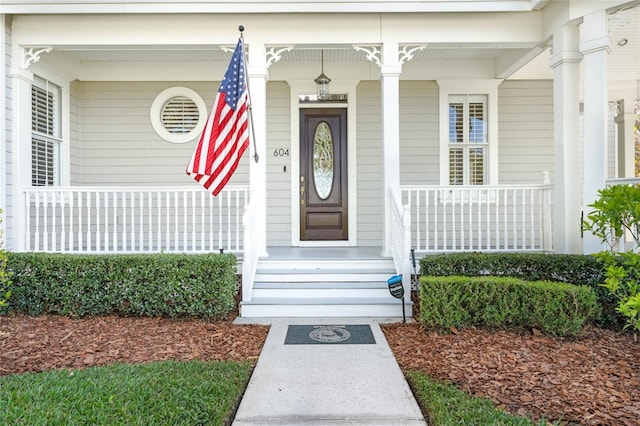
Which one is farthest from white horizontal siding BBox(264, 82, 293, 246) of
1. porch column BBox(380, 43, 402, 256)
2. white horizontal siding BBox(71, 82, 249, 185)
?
porch column BBox(380, 43, 402, 256)

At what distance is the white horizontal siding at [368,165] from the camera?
7.58 metres

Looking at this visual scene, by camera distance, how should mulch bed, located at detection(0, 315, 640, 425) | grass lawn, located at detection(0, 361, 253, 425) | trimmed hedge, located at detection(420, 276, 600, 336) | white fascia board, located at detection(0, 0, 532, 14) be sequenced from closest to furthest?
grass lawn, located at detection(0, 361, 253, 425)
mulch bed, located at detection(0, 315, 640, 425)
trimmed hedge, located at detection(420, 276, 600, 336)
white fascia board, located at detection(0, 0, 532, 14)

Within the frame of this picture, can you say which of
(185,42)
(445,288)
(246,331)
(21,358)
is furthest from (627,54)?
(21,358)

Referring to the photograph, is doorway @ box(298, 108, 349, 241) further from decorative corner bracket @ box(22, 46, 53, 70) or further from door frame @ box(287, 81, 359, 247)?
decorative corner bracket @ box(22, 46, 53, 70)

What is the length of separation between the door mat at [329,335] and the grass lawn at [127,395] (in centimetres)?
94

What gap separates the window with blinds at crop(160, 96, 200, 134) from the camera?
7621 millimetres

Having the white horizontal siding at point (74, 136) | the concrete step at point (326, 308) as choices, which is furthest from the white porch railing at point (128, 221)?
the concrete step at point (326, 308)

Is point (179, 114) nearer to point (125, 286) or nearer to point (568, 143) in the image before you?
point (125, 286)

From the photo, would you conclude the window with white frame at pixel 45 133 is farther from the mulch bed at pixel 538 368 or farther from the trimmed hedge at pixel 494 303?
the trimmed hedge at pixel 494 303

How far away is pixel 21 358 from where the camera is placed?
12.2 ft

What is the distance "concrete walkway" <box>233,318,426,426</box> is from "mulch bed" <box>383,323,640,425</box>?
1.05ft

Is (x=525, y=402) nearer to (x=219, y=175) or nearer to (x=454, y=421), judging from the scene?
(x=454, y=421)

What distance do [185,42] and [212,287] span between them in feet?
11.1

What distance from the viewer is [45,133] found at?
22.5ft
